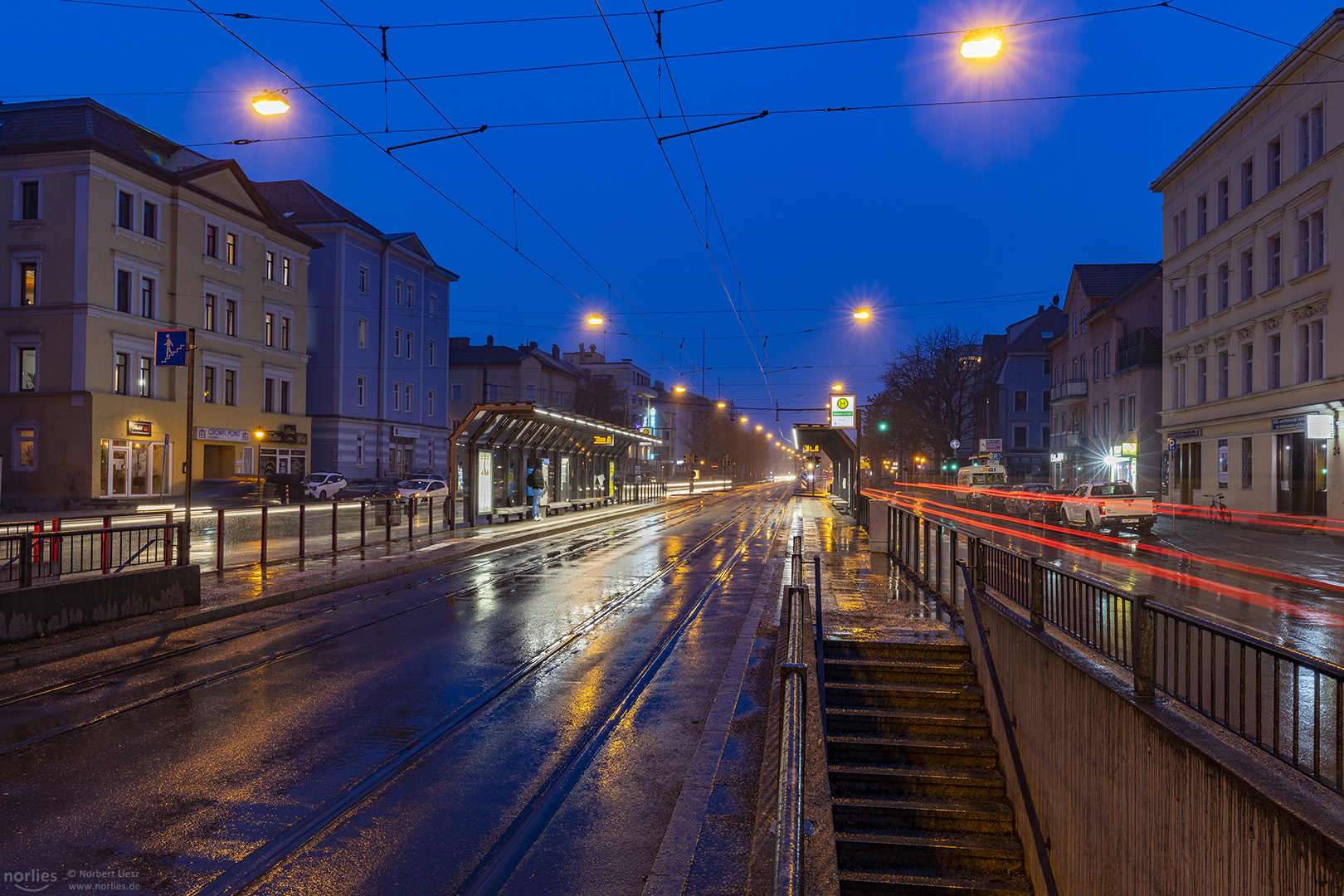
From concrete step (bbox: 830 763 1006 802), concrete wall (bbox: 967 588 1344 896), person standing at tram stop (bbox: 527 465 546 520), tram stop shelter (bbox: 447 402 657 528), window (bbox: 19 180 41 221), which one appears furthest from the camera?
window (bbox: 19 180 41 221)

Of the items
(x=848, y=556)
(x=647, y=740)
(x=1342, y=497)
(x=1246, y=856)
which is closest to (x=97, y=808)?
(x=647, y=740)

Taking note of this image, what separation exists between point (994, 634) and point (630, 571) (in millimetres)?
9617

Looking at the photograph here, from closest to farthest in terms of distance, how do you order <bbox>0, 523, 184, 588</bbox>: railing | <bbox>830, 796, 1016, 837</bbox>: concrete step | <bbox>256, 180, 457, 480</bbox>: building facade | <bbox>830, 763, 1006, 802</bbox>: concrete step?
<bbox>830, 796, 1016, 837</bbox>: concrete step, <bbox>830, 763, 1006, 802</bbox>: concrete step, <bbox>0, 523, 184, 588</bbox>: railing, <bbox>256, 180, 457, 480</bbox>: building facade

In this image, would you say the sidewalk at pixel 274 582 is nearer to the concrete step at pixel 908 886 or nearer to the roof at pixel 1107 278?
the concrete step at pixel 908 886

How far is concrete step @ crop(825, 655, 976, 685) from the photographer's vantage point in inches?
349

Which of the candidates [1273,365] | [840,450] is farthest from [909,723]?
[840,450]

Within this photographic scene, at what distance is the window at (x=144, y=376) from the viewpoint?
37.1 m

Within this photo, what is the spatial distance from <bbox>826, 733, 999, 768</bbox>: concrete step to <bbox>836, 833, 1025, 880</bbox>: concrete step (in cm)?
88

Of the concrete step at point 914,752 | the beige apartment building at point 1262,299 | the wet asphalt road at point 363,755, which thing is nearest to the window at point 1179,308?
the beige apartment building at point 1262,299

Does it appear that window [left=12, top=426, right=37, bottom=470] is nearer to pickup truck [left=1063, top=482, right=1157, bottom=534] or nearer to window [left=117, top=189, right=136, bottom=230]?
window [left=117, top=189, right=136, bottom=230]

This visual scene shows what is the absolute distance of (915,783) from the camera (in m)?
7.62

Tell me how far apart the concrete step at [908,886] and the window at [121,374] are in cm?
3730

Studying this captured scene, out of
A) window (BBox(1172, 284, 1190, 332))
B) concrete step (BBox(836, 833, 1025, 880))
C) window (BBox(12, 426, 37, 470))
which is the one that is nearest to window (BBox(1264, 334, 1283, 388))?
window (BBox(1172, 284, 1190, 332))

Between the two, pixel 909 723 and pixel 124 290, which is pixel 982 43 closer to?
pixel 909 723
